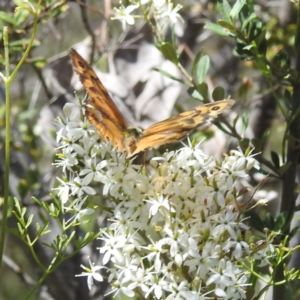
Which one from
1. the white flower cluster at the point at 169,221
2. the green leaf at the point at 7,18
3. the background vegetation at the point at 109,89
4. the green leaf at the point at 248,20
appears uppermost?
the green leaf at the point at 7,18

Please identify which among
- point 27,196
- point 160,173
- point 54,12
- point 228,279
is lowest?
point 27,196

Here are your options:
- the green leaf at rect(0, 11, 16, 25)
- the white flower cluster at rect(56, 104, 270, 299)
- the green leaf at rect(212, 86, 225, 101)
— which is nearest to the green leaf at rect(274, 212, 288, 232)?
the white flower cluster at rect(56, 104, 270, 299)

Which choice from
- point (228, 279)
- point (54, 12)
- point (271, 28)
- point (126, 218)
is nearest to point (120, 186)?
point (126, 218)

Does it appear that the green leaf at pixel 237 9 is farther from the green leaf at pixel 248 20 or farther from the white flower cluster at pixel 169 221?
the white flower cluster at pixel 169 221

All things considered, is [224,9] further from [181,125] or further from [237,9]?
[181,125]

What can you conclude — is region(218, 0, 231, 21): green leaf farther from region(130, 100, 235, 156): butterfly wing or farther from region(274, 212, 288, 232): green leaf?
region(274, 212, 288, 232): green leaf

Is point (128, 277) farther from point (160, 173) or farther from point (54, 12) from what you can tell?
point (54, 12)

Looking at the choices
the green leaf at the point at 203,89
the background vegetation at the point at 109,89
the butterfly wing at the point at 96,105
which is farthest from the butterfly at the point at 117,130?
the background vegetation at the point at 109,89
